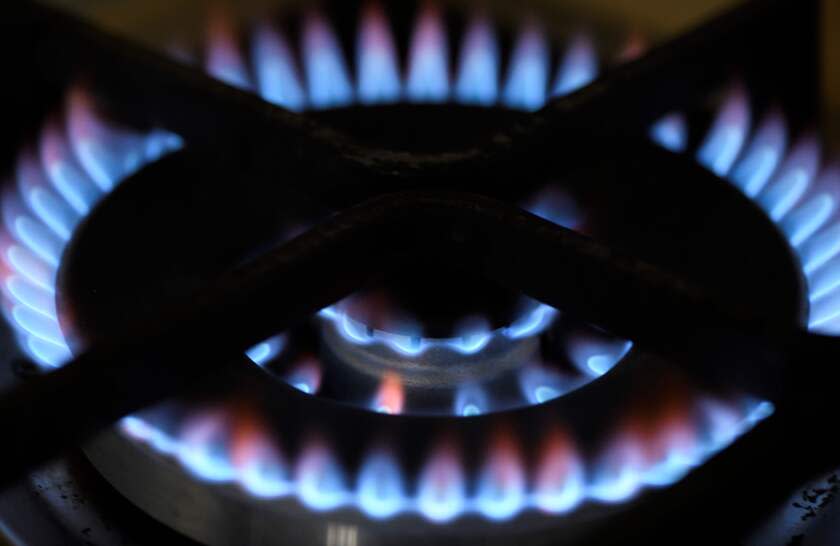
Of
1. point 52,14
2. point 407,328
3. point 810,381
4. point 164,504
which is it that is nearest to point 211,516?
point 164,504

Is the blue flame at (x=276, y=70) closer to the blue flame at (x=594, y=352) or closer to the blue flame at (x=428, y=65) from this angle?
the blue flame at (x=428, y=65)

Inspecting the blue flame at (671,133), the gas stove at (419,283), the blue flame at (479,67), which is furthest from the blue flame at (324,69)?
the blue flame at (671,133)

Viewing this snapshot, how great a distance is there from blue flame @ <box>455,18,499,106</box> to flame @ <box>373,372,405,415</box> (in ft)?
1.13

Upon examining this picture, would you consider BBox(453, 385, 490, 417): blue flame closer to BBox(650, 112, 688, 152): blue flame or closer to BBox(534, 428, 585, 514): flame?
BBox(534, 428, 585, 514): flame

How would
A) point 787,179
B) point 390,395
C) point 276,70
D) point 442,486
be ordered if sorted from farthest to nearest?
point 276,70, point 787,179, point 390,395, point 442,486

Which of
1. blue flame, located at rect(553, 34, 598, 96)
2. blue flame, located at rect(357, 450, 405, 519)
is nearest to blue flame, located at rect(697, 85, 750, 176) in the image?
blue flame, located at rect(553, 34, 598, 96)

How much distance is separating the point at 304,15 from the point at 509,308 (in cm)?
49

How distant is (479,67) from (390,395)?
16.5 inches

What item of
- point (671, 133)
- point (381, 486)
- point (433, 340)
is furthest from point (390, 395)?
point (671, 133)

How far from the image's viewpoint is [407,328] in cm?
93

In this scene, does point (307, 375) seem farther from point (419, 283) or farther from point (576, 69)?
point (576, 69)

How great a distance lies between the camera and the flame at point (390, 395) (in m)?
0.92

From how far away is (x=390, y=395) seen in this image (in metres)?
0.93

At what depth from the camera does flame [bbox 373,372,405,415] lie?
0.92 metres
